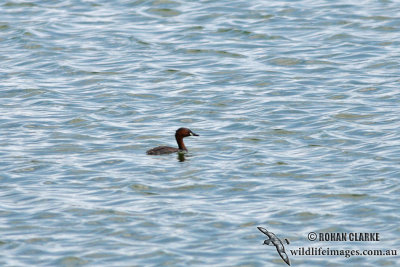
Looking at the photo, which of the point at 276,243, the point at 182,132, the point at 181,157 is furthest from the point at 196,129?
the point at 276,243

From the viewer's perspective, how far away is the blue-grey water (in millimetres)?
13477

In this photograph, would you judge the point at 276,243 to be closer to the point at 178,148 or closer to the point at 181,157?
the point at 181,157

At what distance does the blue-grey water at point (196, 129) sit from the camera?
13477mm

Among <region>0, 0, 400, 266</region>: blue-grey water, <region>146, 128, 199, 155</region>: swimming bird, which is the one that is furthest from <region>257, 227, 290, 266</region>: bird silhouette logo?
<region>146, 128, 199, 155</region>: swimming bird

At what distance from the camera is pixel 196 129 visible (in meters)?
18.8

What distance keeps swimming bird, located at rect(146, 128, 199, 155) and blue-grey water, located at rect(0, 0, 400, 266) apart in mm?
127

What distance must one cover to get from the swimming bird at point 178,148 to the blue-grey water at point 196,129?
0.42 feet

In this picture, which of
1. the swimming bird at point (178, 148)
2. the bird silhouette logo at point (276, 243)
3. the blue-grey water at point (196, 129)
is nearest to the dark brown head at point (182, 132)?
the swimming bird at point (178, 148)

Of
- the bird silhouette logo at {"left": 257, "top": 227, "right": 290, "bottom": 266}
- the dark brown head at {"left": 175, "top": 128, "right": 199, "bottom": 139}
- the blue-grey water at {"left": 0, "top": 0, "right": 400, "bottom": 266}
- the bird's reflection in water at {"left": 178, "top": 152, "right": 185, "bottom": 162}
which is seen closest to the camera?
the bird silhouette logo at {"left": 257, "top": 227, "right": 290, "bottom": 266}

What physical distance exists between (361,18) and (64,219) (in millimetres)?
14899

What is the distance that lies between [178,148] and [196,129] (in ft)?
4.67

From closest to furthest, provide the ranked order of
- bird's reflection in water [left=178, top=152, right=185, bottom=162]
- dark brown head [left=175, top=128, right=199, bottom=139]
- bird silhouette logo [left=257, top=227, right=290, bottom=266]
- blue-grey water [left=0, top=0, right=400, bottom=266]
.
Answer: bird silhouette logo [left=257, top=227, right=290, bottom=266] → blue-grey water [left=0, top=0, right=400, bottom=266] → bird's reflection in water [left=178, top=152, right=185, bottom=162] → dark brown head [left=175, top=128, right=199, bottom=139]

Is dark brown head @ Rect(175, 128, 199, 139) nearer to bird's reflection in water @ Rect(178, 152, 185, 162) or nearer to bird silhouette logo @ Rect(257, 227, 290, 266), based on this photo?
bird's reflection in water @ Rect(178, 152, 185, 162)

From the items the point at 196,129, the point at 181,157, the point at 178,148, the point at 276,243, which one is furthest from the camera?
the point at 196,129
